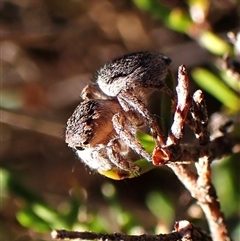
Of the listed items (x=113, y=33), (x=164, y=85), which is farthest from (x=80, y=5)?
(x=164, y=85)

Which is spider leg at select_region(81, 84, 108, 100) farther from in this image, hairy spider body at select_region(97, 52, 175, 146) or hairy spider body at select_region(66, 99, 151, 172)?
hairy spider body at select_region(66, 99, 151, 172)

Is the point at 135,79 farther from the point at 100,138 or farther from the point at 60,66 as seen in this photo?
the point at 60,66

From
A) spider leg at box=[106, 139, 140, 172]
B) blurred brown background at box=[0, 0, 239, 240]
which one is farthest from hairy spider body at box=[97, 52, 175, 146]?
blurred brown background at box=[0, 0, 239, 240]

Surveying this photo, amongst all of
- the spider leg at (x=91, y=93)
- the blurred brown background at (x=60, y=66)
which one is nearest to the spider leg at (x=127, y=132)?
the spider leg at (x=91, y=93)

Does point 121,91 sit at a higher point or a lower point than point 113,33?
lower

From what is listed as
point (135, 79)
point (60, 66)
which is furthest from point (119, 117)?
point (60, 66)

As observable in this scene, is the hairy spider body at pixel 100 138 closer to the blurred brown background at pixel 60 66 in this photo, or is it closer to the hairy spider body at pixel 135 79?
the hairy spider body at pixel 135 79

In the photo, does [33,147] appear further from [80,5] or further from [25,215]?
[25,215]
